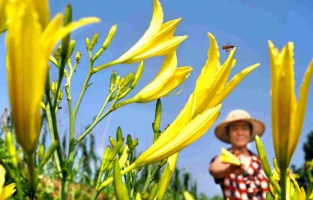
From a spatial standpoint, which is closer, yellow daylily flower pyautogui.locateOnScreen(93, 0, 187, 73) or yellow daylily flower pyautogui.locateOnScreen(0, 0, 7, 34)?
yellow daylily flower pyautogui.locateOnScreen(0, 0, 7, 34)

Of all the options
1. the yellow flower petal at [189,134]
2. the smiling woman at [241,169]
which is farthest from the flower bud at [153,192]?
the smiling woman at [241,169]

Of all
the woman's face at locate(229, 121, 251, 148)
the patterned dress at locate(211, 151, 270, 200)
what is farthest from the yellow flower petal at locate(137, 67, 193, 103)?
the woman's face at locate(229, 121, 251, 148)

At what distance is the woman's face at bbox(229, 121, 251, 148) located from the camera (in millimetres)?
5076

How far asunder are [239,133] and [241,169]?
170 centimetres

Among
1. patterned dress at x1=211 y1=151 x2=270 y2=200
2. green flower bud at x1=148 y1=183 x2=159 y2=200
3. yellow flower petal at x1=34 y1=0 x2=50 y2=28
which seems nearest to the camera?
yellow flower petal at x1=34 y1=0 x2=50 y2=28

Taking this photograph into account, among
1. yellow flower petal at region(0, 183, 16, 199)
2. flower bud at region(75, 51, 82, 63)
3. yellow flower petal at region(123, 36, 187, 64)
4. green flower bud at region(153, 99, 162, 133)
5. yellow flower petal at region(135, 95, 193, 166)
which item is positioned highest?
flower bud at region(75, 51, 82, 63)

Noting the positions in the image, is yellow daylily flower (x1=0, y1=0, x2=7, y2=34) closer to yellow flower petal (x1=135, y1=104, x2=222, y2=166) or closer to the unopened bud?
yellow flower petal (x1=135, y1=104, x2=222, y2=166)

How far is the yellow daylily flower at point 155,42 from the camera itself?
1047 millimetres

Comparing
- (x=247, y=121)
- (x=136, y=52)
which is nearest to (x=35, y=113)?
(x=136, y=52)

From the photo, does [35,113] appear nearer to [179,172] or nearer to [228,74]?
[228,74]

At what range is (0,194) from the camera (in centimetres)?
85

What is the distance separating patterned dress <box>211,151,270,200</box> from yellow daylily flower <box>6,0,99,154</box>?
395 cm

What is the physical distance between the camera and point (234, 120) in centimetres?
544

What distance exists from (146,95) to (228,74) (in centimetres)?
34
